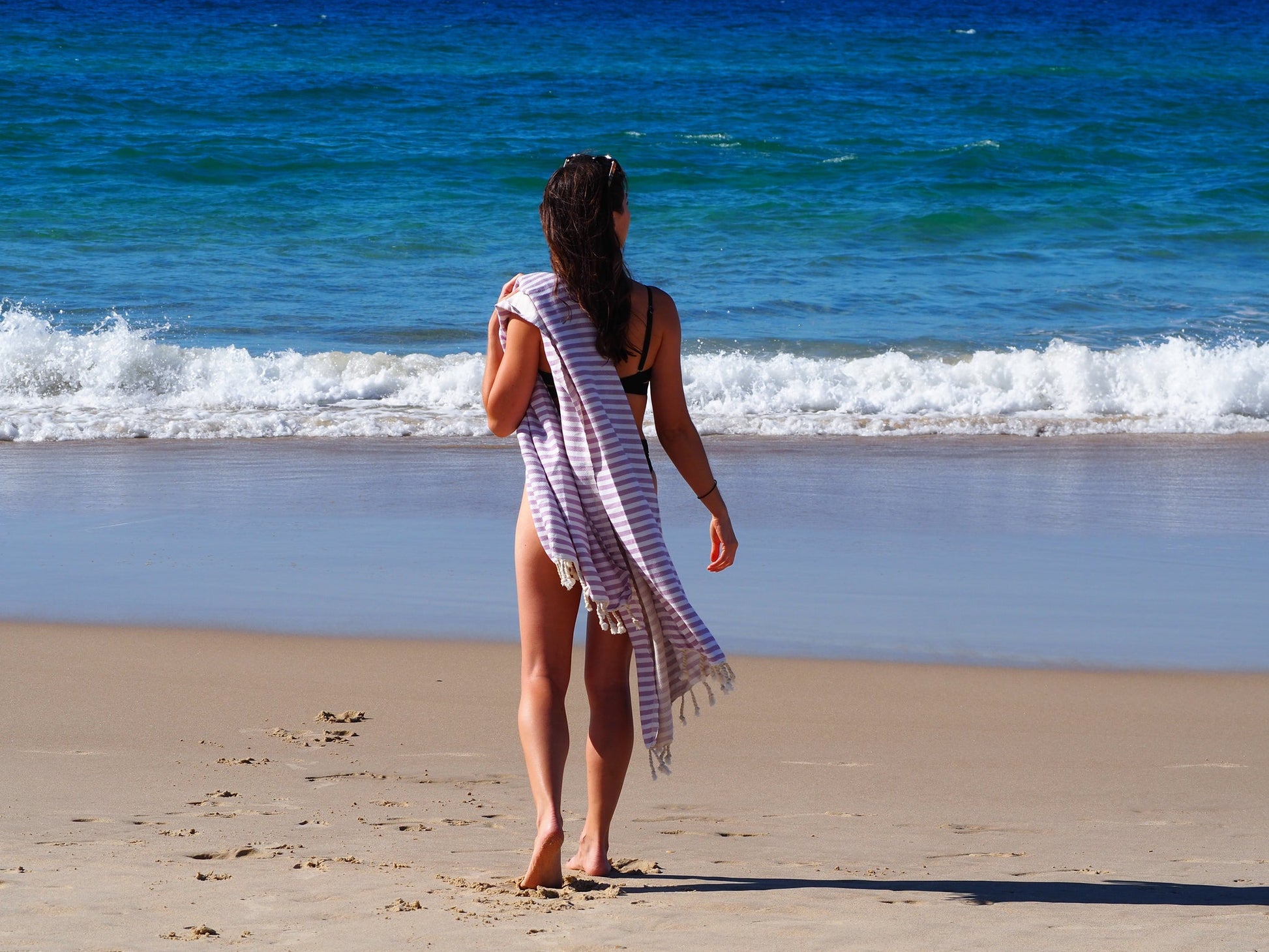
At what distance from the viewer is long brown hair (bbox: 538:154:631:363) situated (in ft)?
8.99

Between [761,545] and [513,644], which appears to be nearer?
[513,644]

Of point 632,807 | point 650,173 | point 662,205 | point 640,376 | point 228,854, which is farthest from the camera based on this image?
point 650,173

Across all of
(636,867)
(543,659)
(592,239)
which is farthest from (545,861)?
(592,239)

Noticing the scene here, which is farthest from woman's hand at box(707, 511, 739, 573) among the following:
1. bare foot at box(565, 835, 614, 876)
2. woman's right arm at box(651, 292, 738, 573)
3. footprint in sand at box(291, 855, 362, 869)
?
footprint in sand at box(291, 855, 362, 869)

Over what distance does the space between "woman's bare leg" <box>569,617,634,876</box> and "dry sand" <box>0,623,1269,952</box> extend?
12cm

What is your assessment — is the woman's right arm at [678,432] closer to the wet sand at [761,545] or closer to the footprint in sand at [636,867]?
the footprint in sand at [636,867]

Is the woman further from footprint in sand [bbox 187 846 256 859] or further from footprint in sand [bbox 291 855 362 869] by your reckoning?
footprint in sand [bbox 187 846 256 859]

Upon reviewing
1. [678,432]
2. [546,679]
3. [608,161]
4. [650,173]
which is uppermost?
[650,173]

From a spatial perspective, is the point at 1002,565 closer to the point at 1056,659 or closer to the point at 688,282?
the point at 1056,659

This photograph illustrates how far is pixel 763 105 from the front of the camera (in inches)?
866

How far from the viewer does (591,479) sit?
2818 mm

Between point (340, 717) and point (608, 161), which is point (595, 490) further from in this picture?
point (340, 717)

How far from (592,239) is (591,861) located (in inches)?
53.3

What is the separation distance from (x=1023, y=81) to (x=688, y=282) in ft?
42.5
